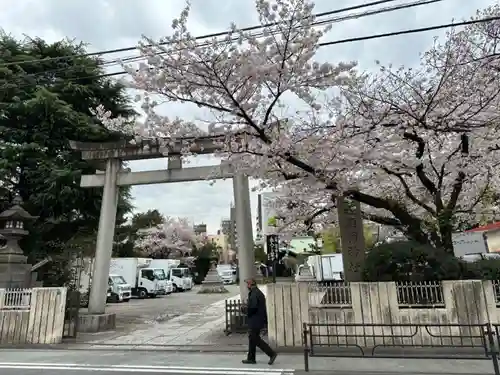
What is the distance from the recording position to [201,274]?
48.6 m

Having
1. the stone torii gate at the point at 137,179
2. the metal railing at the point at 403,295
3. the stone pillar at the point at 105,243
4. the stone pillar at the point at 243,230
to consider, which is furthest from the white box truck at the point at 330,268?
the metal railing at the point at 403,295

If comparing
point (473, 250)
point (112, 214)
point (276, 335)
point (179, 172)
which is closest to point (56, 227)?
point (112, 214)

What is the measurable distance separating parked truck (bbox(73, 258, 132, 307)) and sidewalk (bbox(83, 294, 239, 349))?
6.33 m

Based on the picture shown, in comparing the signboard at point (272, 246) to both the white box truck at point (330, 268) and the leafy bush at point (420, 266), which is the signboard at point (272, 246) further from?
the white box truck at point (330, 268)

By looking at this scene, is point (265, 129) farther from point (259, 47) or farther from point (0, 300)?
point (0, 300)

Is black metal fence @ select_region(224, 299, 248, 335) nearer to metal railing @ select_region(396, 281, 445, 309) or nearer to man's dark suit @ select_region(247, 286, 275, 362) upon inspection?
man's dark suit @ select_region(247, 286, 275, 362)

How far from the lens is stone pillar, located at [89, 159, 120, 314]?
38.2 ft

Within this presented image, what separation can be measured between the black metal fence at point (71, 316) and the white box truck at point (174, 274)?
20295 millimetres

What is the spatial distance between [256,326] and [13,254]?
29.1 feet

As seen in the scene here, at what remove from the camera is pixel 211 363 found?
7.36 m

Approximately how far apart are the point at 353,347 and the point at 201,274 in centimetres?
4203

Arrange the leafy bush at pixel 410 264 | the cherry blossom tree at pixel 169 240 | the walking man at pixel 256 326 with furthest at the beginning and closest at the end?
the cherry blossom tree at pixel 169 240
the leafy bush at pixel 410 264
the walking man at pixel 256 326

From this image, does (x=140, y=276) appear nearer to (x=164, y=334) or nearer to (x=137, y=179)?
(x=137, y=179)

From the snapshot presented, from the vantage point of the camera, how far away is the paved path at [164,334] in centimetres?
963
